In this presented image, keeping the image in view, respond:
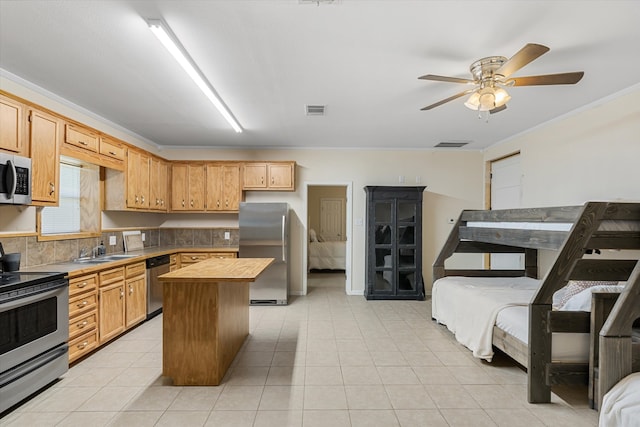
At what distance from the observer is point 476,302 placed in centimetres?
332

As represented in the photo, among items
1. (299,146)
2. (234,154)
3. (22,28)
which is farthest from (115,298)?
(299,146)

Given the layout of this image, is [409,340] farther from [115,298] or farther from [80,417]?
[115,298]

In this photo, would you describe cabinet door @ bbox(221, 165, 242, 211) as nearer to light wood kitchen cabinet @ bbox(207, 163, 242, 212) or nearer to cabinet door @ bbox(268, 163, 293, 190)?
light wood kitchen cabinet @ bbox(207, 163, 242, 212)

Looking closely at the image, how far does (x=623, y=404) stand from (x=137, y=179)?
17.2 ft

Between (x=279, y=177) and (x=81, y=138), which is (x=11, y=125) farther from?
(x=279, y=177)

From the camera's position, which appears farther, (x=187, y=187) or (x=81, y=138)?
(x=187, y=187)

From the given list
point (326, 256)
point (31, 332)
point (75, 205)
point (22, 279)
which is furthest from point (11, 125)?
point (326, 256)

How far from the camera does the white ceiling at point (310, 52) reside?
6.63ft

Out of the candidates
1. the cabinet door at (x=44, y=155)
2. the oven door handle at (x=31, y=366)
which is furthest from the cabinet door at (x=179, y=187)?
the oven door handle at (x=31, y=366)

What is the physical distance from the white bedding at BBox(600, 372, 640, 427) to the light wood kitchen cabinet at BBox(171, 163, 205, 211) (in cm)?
519

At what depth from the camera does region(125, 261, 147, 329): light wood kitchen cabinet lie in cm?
379

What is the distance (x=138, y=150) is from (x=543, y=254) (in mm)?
5734

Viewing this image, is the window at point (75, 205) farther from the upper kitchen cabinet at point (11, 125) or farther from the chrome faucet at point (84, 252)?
the upper kitchen cabinet at point (11, 125)

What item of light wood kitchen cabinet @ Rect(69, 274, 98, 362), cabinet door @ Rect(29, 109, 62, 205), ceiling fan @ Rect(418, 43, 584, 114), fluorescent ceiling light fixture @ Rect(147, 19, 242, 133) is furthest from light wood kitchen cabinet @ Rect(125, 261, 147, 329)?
ceiling fan @ Rect(418, 43, 584, 114)
